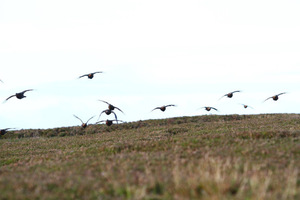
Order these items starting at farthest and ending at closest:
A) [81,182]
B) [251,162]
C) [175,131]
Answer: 1. [175,131]
2. [251,162]
3. [81,182]

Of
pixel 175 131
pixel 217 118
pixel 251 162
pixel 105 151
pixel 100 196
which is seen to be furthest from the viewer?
pixel 217 118

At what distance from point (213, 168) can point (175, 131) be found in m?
25.4

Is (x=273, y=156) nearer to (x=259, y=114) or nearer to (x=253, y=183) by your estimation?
(x=253, y=183)

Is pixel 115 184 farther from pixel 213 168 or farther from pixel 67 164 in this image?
pixel 67 164

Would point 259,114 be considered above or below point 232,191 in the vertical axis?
above

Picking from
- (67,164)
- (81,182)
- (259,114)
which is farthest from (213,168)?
(259,114)

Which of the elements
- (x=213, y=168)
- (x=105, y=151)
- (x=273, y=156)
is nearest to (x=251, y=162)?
(x=273, y=156)

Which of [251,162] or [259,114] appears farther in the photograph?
[259,114]

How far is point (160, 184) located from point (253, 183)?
2064 millimetres

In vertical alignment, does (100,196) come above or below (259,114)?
below

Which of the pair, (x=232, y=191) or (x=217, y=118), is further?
(x=217, y=118)

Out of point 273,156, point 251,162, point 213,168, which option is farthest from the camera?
point 273,156

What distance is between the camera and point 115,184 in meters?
8.77

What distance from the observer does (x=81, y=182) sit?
945 cm
